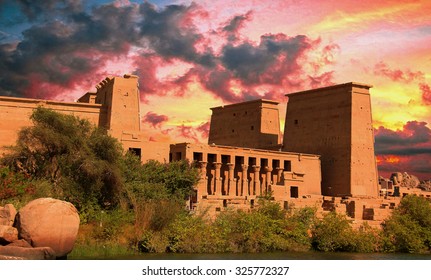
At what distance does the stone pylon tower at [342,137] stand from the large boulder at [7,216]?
22895 mm

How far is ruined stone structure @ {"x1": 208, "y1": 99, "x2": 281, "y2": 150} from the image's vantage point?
139ft

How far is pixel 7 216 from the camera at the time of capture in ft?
58.0

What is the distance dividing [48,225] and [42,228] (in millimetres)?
162

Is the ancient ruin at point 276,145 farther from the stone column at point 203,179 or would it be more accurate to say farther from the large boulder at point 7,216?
the large boulder at point 7,216

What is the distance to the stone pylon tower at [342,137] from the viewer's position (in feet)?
123

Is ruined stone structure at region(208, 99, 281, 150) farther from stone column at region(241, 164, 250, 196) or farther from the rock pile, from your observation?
the rock pile

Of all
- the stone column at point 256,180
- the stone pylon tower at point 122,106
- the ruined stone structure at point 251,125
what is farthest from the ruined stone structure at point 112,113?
the ruined stone structure at point 251,125

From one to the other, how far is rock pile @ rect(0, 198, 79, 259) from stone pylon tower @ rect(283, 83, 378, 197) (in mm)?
22428

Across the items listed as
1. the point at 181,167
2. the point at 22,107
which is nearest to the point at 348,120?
the point at 181,167

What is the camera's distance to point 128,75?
34688 millimetres

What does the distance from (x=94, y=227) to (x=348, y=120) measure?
19.9 metres

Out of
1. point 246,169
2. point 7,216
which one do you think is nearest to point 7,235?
point 7,216

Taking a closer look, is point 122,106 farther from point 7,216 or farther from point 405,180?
point 405,180
